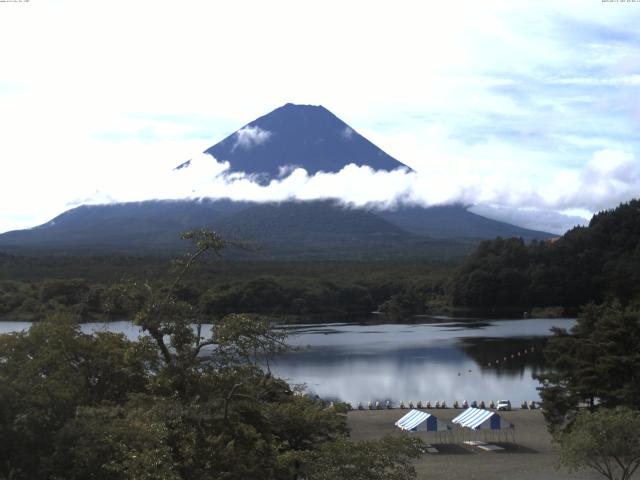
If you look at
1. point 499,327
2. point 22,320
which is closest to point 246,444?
point 499,327

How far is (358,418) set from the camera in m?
21.1

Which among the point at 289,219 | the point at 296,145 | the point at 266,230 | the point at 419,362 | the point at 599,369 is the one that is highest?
the point at 296,145

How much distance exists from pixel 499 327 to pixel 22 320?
90.6 feet

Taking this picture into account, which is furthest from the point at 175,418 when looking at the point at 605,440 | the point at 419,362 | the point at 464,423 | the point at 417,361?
the point at 417,361

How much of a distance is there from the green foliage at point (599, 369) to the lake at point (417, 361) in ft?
20.1

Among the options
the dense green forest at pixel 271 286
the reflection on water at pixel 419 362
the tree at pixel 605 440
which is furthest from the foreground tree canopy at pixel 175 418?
the dense green forest at pixel 271 286

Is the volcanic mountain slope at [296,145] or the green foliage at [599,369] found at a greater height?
the volcanic mountain slope at [296,145]

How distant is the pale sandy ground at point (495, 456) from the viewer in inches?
585

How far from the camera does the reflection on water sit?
27.5 metres

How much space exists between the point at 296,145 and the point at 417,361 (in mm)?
117043

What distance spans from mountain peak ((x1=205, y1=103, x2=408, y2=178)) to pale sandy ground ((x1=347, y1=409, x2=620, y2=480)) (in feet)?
408

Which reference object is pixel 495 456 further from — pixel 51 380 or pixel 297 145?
pixel 297 145

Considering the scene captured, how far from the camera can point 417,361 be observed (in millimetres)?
34406

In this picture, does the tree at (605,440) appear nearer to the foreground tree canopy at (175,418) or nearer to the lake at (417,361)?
the foreground tree canopy at (175,418)
